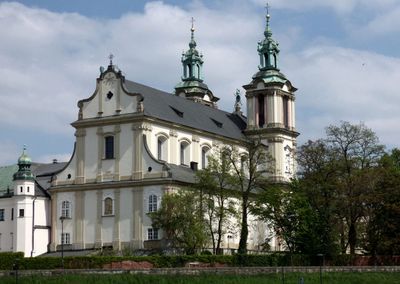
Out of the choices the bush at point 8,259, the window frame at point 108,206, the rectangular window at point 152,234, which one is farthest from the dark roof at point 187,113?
the bush at point 8,259

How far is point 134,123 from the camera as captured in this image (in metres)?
79.1

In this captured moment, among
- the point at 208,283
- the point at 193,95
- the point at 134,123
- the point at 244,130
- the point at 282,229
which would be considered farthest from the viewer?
the point at 193,95

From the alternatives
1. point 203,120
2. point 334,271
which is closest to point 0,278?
point 334,271

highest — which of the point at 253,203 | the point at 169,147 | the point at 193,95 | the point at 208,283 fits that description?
the point at 193,95

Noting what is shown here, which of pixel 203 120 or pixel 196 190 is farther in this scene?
pixel 203 120

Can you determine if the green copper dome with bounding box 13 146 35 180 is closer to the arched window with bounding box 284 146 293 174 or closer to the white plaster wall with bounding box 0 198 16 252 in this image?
→ the white plaster wall with bounding box 0 198 16 252

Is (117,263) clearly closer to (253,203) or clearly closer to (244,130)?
(253,203)

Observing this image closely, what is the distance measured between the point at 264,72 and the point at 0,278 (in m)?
47.0

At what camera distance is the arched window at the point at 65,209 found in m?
81.1

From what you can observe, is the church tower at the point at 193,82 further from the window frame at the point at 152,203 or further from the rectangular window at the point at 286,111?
the window frame at the point at 152,203

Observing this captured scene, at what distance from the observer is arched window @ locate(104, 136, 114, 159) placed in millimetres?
80438

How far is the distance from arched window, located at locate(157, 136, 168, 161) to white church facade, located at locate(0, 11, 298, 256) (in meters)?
0.08

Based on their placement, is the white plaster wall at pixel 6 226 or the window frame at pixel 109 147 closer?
the window frame at pixel 109 147

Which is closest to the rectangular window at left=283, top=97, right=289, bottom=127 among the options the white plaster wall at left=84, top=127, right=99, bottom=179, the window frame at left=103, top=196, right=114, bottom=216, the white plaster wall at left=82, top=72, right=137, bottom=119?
the white plaster wall at left=82, top=72, right=137, bottom=119
